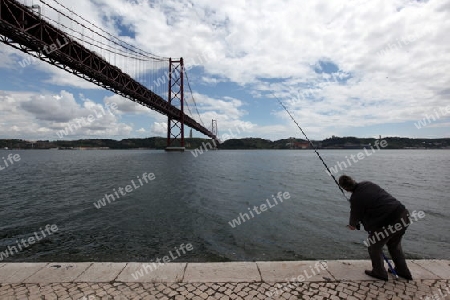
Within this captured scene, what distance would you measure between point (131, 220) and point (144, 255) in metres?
3.38

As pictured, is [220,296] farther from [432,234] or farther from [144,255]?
[432,234]

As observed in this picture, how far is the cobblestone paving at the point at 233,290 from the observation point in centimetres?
358

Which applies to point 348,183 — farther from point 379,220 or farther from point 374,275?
point 374,275

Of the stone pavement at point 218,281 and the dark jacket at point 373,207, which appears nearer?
the stone pavement at point 218,281

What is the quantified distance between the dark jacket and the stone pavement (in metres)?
0.89

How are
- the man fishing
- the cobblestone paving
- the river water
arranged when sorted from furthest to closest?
the river water → the man fishing → the cobblestone paving

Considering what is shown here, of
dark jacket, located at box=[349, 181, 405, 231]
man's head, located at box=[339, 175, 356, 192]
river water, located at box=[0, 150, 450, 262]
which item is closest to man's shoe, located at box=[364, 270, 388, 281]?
dark jacket, located at box=[349, 181, 405, 231]

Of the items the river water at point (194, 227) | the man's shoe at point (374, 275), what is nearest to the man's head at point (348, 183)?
the man's shoe at point (374, 275)

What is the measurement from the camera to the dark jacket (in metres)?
3.90

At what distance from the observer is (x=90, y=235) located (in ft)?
25.5

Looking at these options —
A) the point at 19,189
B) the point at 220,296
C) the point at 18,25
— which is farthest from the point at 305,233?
the point at 18,25

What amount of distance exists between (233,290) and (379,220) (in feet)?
7.86

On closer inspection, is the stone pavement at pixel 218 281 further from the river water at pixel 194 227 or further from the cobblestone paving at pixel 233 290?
the river water at pixel 194 227

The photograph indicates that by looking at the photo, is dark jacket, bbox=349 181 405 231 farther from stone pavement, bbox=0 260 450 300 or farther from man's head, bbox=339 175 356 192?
stone pavement, bbox=0 260 450 300
